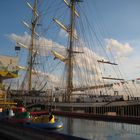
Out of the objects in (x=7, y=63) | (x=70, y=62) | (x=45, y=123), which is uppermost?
(x=70, y=62)

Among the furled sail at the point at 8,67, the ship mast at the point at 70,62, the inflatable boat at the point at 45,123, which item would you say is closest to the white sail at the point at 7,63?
the furled sail at the point at 8,67

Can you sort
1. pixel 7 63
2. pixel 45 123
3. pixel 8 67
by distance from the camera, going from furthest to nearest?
pixel 7 63
pixel 8 67
pixel 45 123

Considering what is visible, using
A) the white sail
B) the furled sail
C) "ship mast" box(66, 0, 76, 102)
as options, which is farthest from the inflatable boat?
"ship mast" box(66, 0, 76, 102)

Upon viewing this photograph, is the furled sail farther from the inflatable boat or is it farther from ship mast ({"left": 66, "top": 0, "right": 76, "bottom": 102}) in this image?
the inflatable boat

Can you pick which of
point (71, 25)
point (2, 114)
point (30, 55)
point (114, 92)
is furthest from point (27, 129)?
point (30, 55)

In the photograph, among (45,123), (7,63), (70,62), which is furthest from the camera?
(70,62)

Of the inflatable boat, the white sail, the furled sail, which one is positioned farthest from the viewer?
the white sail

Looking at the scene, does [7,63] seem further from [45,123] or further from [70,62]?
[45,123]

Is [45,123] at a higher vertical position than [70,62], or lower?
lower

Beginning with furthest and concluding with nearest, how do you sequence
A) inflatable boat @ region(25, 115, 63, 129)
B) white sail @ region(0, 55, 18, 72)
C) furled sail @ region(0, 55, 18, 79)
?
white sail @ region(0, 55, 18, 72), furled sail @ region(0, 55, 18, 79), inflatable boat @ region(25, 115, 63, 129)

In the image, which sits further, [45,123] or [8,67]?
[8,67]

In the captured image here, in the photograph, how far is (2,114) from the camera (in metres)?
23.0

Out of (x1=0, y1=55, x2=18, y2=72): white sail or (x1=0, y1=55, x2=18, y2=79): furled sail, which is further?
(x1=0, y1=55, x2=18, y2=72): white sail

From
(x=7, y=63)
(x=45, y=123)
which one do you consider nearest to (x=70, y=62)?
(x=7, y=63)
